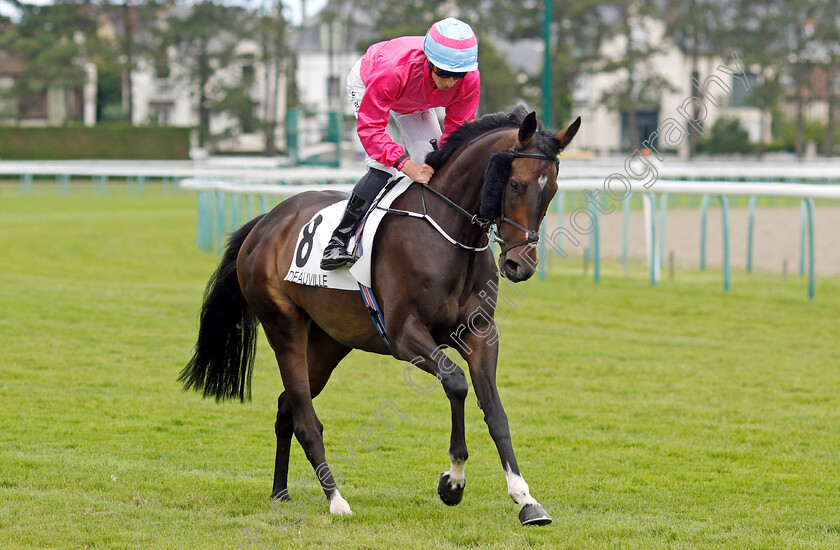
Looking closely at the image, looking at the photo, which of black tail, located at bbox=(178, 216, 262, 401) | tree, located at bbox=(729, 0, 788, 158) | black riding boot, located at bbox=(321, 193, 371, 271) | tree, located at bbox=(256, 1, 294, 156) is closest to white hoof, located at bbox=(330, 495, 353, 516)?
black riding boot, located at bbox=(321, 193, 371, 271)

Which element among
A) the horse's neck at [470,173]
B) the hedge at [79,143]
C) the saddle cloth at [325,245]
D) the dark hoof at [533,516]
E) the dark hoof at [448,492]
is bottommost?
the dark hoof at [448,492]

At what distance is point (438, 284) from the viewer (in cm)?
414

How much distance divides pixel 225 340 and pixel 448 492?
1567 millimetres

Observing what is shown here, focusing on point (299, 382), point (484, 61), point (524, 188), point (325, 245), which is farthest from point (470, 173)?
point (484, 61)

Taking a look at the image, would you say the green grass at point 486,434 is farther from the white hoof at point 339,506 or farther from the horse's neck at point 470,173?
the horse's neck at point 470,173

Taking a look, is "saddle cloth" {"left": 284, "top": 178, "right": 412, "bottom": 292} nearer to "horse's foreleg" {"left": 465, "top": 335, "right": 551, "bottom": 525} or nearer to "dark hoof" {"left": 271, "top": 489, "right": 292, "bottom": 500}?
"horse's foreleg" {"left": 465, "top": 335, "right": 551, "bottom": 525}

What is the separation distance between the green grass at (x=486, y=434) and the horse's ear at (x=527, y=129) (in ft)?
4.65

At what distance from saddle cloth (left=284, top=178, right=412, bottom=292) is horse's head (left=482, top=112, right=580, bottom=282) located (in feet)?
1.89

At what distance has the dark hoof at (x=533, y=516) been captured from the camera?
3.74m

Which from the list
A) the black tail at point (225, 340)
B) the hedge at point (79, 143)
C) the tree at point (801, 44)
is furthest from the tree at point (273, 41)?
the black tail at point (225, 340)

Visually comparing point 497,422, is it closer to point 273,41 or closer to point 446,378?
point 446,378

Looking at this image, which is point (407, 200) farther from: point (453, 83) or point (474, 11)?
point (474, 11)

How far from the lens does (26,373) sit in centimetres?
729

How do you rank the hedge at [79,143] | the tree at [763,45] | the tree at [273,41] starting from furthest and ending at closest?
1. the tree at [273,41]
2. the hedge at [79,143]
3. the tree at [763,45]
